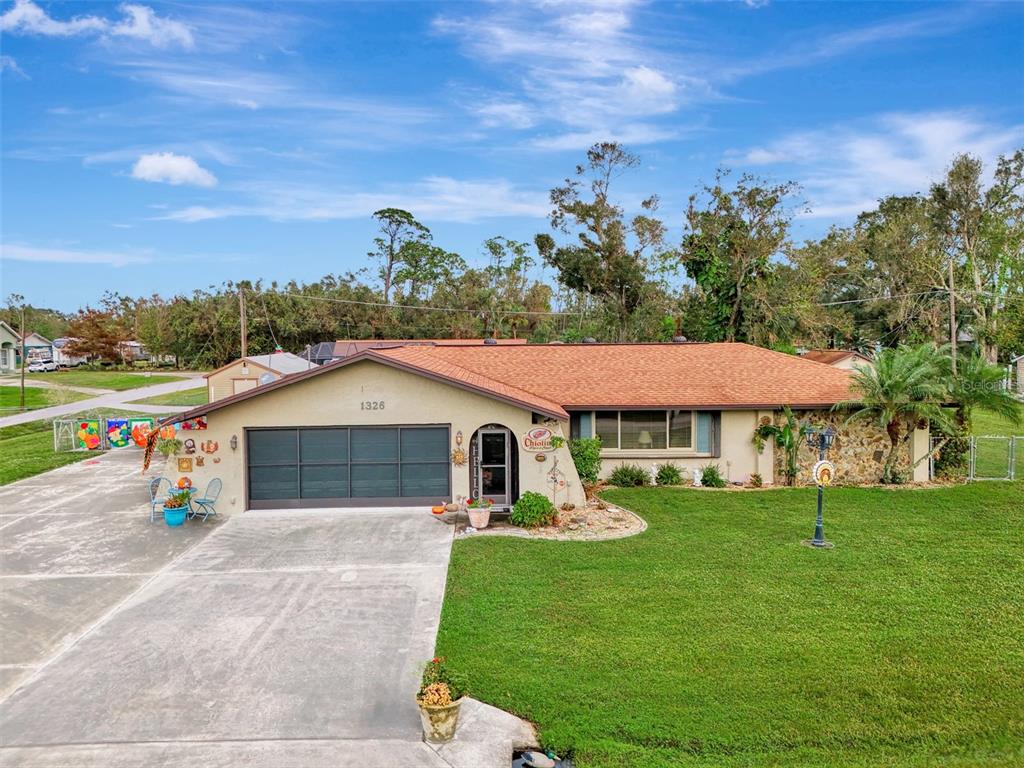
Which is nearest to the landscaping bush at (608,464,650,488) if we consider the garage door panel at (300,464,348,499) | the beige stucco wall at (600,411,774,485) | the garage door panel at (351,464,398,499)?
the beige stucco wall at (600,411,774,485)

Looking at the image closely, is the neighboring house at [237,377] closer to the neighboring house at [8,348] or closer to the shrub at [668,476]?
the shrub at [668,476]

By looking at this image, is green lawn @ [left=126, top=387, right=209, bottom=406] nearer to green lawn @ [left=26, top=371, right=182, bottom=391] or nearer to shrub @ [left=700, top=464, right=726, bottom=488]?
green lawn @ [left=26, top=371, right=182, bottom=391]

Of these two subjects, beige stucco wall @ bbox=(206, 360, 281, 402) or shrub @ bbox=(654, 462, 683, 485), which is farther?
beige stucco wall @ bbox=(206, 360, 281, 402)

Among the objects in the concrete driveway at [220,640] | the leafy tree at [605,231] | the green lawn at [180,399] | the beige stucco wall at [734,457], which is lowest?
the concrete driveway at [220,640]

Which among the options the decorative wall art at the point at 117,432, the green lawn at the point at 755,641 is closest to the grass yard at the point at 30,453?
the decorative wall art at the point at 117,432

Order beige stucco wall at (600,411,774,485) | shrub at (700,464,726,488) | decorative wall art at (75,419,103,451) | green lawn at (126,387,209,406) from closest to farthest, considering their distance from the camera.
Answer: shrub at (700,464,726,488) → beige stucco wall at (600,411,774,485) → decorative wall art at (75,419,103,451) → green lawn at (126,387,209,406)

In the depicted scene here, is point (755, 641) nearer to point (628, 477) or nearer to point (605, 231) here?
point (628, 477)

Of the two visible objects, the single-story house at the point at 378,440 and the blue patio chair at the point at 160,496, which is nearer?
the blue patio chair at the point at 160,496

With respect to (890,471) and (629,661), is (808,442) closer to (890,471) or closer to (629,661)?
(890,471)
